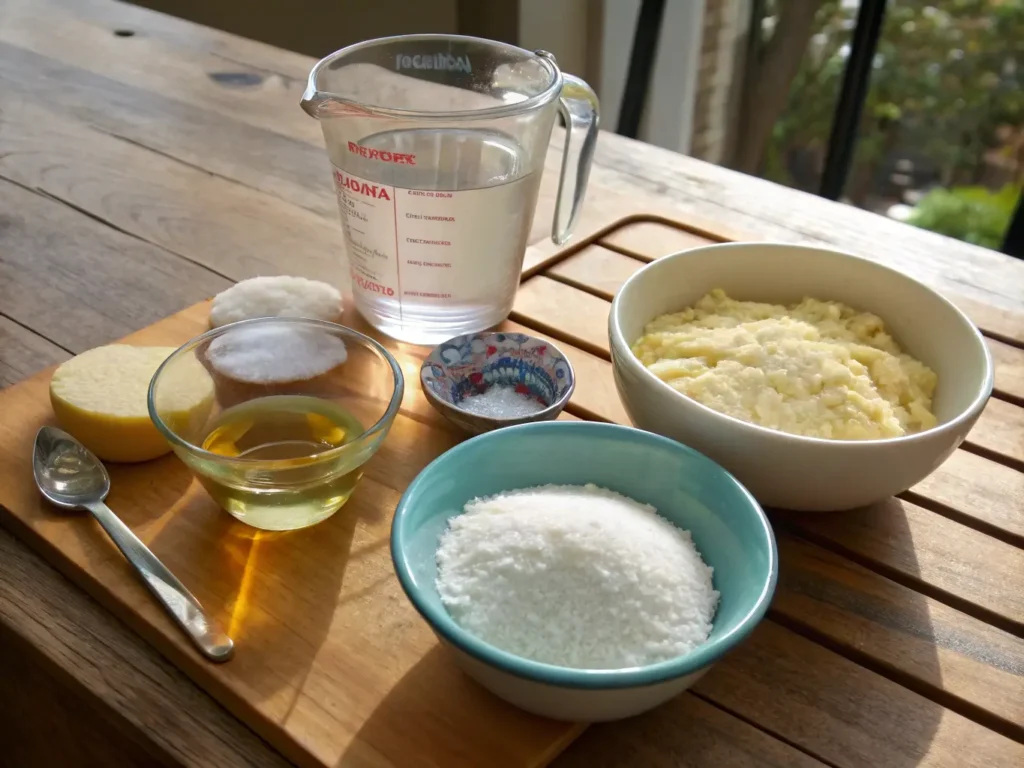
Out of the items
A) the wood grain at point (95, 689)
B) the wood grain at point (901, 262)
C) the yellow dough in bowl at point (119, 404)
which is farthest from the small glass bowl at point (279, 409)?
the wood grain at point (901, 262)

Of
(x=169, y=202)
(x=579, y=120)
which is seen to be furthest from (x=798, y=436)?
(x=169, y=202)

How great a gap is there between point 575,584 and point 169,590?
0.23 m

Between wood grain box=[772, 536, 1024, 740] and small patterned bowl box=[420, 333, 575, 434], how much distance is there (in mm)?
200

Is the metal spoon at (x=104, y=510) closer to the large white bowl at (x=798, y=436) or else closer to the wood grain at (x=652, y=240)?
the large white bowl at (x=798, y=436)

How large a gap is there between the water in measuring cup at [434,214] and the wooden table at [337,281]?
9cm

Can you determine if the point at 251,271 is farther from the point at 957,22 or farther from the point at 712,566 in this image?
the point at 957,22

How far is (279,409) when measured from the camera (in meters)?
0.64

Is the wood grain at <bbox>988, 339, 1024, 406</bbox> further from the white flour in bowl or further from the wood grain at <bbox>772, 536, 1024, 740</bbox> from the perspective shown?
the white flour in bowl

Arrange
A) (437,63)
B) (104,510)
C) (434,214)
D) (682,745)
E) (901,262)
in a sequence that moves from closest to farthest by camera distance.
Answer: (682,745) → (104,510) → (434,214) → (437,63) → (901,262)

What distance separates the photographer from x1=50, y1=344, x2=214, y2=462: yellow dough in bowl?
1.98ft

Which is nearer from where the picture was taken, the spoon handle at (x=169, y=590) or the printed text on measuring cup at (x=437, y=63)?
the spoon handle at (x=169, y=590)

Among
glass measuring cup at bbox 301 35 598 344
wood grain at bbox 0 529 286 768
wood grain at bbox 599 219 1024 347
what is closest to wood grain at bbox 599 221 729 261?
wood grain at bbox 599 219 1024 347

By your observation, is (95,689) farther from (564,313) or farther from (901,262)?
(901,262)

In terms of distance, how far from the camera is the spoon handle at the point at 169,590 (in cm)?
51
